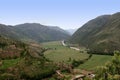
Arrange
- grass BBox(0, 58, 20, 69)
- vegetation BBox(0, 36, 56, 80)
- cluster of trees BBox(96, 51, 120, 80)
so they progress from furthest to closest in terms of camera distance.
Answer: grass BBox(0, 58, 20, 69) < vegetation BBox(0, 36, 56, 80) < cluster of trees BBox(96, 51, 120, 80)

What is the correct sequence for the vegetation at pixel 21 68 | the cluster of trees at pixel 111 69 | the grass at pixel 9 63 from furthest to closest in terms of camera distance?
the grass at pixel 9 63
the vegetation at pixel 21 68
the cluster of trees at pixel 111 69

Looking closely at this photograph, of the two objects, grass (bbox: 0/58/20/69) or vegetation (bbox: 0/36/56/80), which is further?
grass (bbox: 0/58/20/69)

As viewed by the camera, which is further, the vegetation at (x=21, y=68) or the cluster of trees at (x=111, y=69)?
the vegetation at (x=21, y=68)

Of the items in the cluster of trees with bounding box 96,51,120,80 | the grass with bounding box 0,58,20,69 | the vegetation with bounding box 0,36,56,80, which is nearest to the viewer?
the cluster of trees with bounding box 96,51,120,80

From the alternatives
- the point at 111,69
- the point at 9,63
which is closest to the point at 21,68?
the point at 9,63

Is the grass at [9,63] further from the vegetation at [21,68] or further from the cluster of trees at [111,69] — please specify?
the cluster of trees at [111,69]

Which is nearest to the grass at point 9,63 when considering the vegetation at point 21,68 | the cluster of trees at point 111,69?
the vegetation at point 21,68

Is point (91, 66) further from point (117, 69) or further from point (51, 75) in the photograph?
point (117, 69)

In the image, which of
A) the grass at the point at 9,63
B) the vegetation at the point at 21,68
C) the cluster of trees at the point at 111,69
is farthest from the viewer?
the grass at the point at 9,63

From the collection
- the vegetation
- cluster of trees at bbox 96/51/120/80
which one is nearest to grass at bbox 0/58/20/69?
the vegetation

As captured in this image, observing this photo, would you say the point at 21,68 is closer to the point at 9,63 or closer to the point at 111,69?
the point at 9,63

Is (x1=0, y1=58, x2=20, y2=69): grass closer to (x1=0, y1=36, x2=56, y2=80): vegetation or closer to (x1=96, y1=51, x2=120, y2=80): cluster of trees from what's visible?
(x1=0, y1=36, x2=56, y2=80): vegetation

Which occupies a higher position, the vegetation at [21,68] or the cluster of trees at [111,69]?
the cluster of trees at [111,69]
